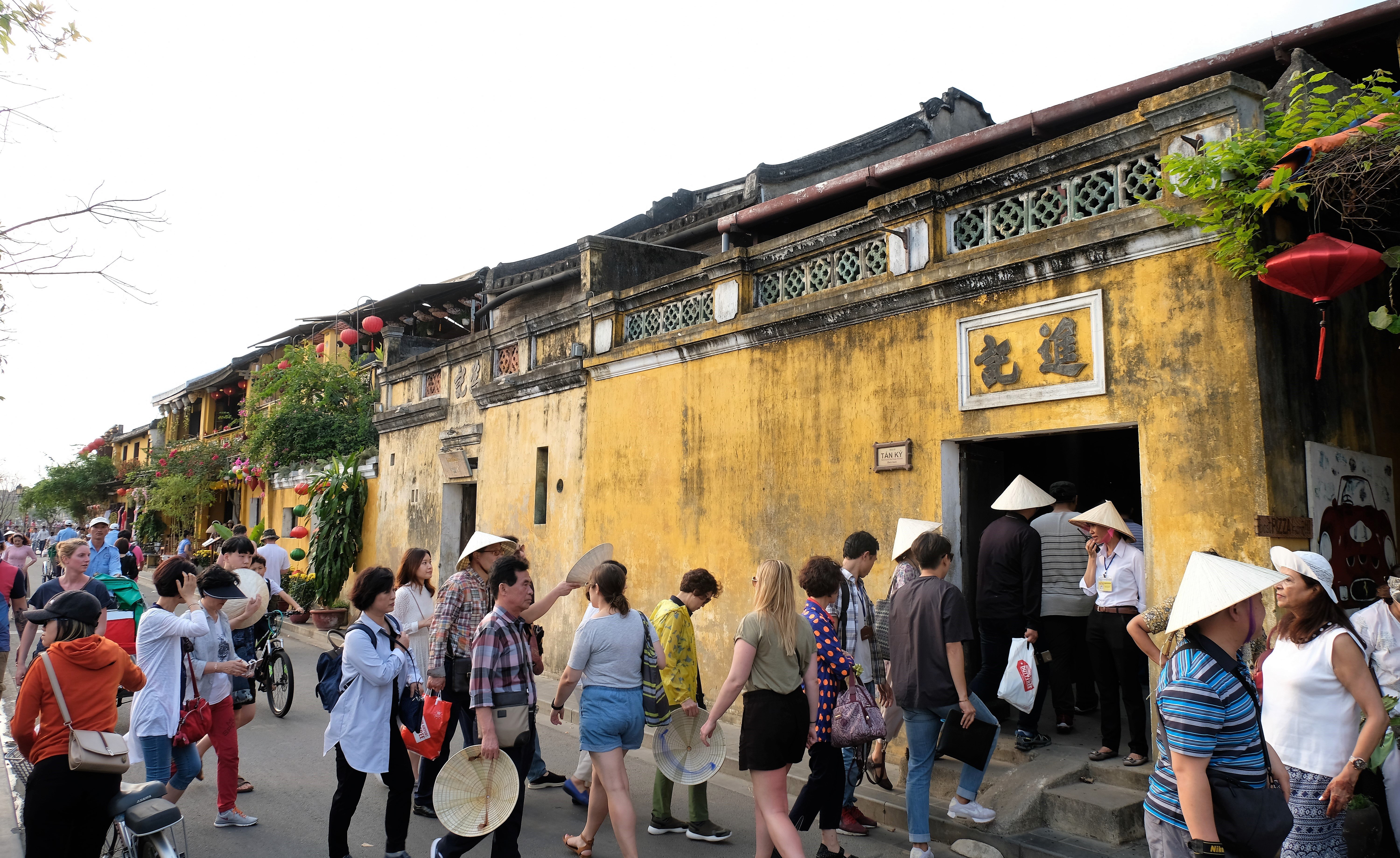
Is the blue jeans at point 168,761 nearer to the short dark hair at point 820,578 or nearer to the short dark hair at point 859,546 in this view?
the short dark hair at point 820,578

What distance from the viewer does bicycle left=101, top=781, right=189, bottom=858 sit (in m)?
4.16

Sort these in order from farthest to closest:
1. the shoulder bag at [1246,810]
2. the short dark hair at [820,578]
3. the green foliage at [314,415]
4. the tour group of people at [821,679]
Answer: the green foliage at [314,415] → the short dark hair at [820,578] → the tour group of people at [821,679] → the shoulder bag at [1246,810]

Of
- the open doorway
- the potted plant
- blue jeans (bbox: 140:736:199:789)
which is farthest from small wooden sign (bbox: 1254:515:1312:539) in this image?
the potted plant

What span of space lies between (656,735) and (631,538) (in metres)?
4.64

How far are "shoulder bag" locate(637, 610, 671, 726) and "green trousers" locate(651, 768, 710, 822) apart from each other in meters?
0.59

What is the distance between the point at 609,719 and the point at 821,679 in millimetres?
1221

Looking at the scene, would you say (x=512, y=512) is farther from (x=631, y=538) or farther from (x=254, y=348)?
(x=254, y=348)

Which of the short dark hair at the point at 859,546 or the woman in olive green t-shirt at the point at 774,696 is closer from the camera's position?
the woman in olive green t-shirt at the point at 774,696

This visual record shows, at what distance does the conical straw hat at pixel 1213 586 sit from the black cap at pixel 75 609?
15.3ft

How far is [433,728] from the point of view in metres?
5.28

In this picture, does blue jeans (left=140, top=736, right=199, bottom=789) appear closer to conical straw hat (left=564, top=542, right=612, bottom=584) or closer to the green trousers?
conical straw hat (left=564, top=542, right=612, bottom=584)

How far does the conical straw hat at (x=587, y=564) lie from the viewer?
20.2 ft

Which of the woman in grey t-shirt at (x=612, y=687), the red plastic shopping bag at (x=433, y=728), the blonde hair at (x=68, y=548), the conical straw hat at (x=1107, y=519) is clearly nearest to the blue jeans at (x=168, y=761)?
the red plastic shopping bag at (x=433, y=728)

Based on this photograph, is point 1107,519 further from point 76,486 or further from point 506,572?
point 76,486
